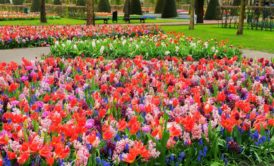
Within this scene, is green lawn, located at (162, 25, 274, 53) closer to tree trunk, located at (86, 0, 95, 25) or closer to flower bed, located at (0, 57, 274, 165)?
tree trunk, located at (86, 0, 95, 25)

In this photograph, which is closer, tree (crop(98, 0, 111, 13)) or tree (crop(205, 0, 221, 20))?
tree (crop(205, 0, 221, 20))

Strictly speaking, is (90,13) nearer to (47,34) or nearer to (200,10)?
(47,34)

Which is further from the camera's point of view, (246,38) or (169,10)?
(169,10)

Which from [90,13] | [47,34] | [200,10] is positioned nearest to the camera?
[47,34]

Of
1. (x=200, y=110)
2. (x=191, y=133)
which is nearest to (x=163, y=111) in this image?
(x=200, y=110)

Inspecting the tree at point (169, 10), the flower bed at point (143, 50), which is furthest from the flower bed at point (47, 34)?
the tree at point (169, 10)

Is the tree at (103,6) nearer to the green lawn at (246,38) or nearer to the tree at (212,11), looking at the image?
the tree at (212,11)

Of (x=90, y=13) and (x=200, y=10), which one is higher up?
(x=200, y=10)

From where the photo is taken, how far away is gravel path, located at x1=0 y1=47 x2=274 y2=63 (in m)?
11.7

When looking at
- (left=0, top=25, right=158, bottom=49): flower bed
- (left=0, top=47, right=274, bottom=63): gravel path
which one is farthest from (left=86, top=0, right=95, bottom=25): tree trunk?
(left=0, top=47, right=274, bottom=63): gravel path

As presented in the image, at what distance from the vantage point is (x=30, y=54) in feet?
40.5

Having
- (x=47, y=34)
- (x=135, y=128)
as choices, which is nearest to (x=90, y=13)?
(x=47, y=34)

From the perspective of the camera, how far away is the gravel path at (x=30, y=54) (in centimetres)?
1170

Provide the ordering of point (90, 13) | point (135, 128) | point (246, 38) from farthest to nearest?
1. point (90, 13)
2. point (246, 38)
3. point (135, 128)
